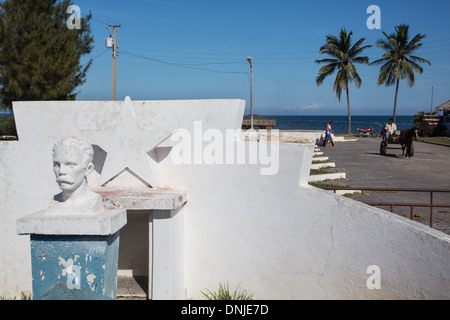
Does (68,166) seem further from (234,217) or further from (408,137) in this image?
(408,137)

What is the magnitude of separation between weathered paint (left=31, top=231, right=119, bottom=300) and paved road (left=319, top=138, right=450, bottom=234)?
A: 20.0 feet

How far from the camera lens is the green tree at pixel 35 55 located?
1791cm

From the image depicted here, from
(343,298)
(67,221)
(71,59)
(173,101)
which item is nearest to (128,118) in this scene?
(173,101)

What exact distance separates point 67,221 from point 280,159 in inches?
105

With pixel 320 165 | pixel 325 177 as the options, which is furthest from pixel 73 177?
pixel 320 165

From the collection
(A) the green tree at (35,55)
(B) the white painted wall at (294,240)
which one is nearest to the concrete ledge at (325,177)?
(B) the white painted wall at (294,240)

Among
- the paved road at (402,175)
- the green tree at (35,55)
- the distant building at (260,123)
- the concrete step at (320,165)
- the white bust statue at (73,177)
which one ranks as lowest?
the paved road at (402,175)

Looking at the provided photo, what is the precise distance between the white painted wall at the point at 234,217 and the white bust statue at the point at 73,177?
1.43 m

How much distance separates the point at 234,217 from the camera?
544 centimetres

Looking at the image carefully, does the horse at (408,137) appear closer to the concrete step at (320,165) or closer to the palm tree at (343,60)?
the concrete step at (320,165)

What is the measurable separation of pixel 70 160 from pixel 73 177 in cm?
17

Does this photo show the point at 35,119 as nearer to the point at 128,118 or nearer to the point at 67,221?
the point at 128,118

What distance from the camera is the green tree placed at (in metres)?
17.9

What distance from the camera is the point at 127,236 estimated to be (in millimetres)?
6059
